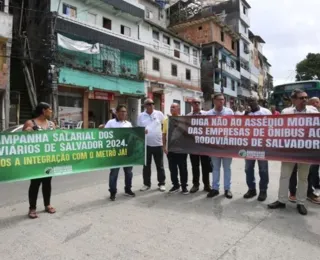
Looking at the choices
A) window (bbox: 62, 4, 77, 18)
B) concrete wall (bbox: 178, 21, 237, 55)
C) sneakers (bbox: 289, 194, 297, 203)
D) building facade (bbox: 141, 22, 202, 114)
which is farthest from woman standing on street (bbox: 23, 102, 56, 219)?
concrete wall (bbox: 178, 21, 237, 55)

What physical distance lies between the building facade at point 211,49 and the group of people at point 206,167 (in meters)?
30.7

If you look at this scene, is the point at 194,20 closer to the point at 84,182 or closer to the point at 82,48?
the point at 82,48

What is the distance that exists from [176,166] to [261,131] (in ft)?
6.03

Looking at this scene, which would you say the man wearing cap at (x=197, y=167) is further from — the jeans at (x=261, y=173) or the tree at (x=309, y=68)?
the tree at (x=309, y=68)

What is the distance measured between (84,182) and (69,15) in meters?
16.9

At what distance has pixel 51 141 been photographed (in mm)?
4895

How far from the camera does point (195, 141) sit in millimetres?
6059

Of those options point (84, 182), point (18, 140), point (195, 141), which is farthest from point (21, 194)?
point (195, 141)

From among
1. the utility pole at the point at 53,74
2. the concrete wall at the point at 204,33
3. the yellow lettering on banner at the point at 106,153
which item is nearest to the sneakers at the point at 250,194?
the yellow lettering on banner at the point at 106,153

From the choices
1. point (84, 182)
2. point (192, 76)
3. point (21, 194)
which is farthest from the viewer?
point (192, 76)

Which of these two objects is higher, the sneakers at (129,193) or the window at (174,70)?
the window at (174,70)

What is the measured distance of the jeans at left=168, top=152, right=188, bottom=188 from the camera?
6.05 m

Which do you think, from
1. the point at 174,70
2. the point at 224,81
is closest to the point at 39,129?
the point at 174,70

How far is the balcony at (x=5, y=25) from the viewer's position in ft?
54.6
